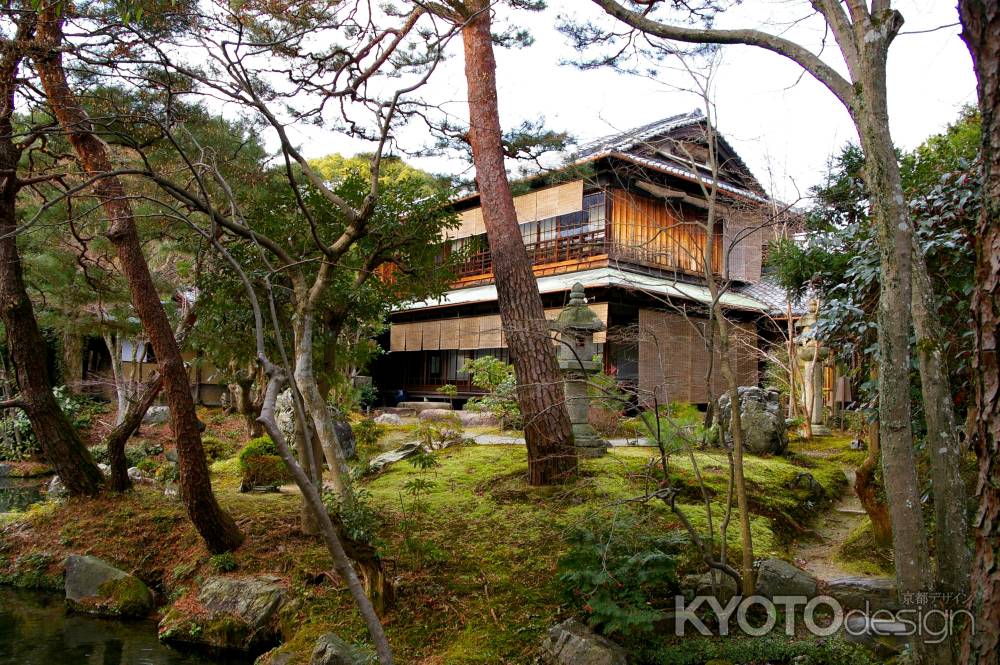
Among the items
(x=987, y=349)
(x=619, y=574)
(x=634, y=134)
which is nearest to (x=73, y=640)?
(x=619, y=574)

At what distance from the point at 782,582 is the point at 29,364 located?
7.90m

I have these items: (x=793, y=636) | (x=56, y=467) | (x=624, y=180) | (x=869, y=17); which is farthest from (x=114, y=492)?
(x=624, y=180)

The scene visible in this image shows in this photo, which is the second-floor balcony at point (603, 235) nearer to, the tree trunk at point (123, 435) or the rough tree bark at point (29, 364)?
the tree trunk at point (123, 435)

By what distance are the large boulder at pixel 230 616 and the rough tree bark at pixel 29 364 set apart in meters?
2.83

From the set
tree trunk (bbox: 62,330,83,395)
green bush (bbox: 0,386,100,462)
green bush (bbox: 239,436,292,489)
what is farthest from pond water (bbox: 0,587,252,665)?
tree trunk (bbox: 62,330,83,395)

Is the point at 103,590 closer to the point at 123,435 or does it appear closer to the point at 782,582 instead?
the point at 123,435

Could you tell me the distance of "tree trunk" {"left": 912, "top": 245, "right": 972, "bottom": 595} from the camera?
128 inches

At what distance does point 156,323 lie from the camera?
21.5 feet

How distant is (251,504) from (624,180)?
10854 mm

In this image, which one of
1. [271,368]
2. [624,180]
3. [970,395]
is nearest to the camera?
[271,368]

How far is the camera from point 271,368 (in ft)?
7.98

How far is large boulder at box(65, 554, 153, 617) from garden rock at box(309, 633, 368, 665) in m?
2.89

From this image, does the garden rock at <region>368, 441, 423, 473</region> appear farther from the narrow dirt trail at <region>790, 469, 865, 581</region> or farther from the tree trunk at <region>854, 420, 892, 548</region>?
the tree trunk at <region>854, 420, 892, 548</region>

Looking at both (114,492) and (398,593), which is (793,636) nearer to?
(398,593)
